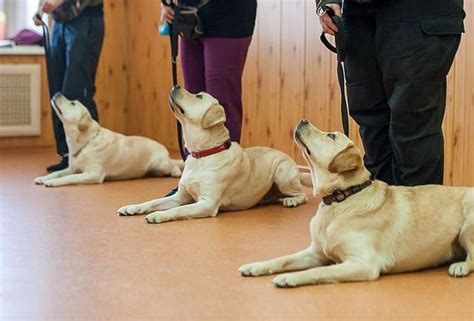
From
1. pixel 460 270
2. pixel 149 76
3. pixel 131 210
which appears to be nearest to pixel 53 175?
pixel 131 210

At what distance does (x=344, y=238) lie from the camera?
2.25 metres

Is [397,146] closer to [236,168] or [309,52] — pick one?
[236,168]

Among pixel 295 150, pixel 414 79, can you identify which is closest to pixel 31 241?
pixel 414 79

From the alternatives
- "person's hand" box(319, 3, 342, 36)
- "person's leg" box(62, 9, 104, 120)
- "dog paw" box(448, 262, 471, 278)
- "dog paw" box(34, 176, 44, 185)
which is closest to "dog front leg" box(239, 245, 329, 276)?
"dog paw" box(448, 262, 471, 278)

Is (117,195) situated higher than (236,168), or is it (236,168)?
(236,168)

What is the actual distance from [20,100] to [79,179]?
2.00 meters

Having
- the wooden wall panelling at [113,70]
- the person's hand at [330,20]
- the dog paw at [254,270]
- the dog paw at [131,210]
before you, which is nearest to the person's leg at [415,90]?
the person's hand at [330,20]

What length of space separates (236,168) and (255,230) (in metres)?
0.40

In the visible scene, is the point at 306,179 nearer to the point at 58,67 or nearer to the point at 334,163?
the point at 334,163

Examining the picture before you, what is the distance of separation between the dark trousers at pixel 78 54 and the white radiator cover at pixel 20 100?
1296 mm

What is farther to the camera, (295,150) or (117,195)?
(295,150)

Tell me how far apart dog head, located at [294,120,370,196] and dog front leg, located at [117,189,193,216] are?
1116 mm

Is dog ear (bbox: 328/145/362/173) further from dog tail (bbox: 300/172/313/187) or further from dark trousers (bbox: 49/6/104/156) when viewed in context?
dark trousers (bbox: 49/6/104/156)

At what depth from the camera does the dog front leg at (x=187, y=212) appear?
3.16 metres
